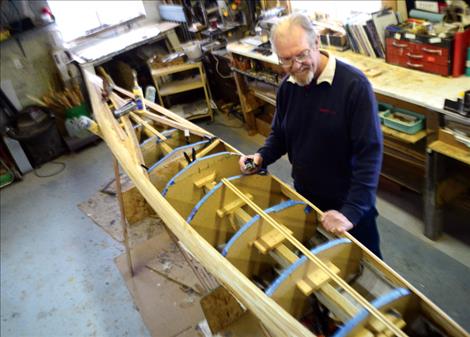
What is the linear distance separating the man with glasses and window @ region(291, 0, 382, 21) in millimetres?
2002

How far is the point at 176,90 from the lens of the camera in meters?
4.92

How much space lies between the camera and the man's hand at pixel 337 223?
1.57 meters

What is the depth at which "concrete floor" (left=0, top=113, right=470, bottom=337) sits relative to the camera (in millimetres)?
2762

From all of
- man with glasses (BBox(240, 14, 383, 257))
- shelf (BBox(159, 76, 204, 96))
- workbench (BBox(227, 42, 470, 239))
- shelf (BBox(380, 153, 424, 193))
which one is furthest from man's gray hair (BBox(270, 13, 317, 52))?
shelf (BBox(159, 76, 204, 96))

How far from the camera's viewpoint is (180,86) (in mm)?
5000

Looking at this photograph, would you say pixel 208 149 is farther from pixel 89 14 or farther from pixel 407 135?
pixel 89 14

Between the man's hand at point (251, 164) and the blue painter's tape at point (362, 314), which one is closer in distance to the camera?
the blue painter's tape at point (362, 314)

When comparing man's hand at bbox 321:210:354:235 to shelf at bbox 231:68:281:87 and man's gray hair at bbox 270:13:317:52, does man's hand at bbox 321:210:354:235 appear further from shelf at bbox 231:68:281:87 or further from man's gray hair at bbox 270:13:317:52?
shelf at bbox 231:68:281:87

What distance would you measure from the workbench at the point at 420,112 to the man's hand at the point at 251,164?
1.08m

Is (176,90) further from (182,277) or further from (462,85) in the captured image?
(462,85)

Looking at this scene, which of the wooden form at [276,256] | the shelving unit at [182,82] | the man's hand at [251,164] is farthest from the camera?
the shelving unit at [182,82]

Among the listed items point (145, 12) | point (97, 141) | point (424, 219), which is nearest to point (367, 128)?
point (424, 219)

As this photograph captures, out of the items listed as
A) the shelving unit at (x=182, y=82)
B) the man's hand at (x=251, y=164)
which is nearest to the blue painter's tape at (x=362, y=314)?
the man's hand at (x=251, y=164)

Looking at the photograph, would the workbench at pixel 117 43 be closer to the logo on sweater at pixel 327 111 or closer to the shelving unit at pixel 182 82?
the shelving unit at pixel 182 82
